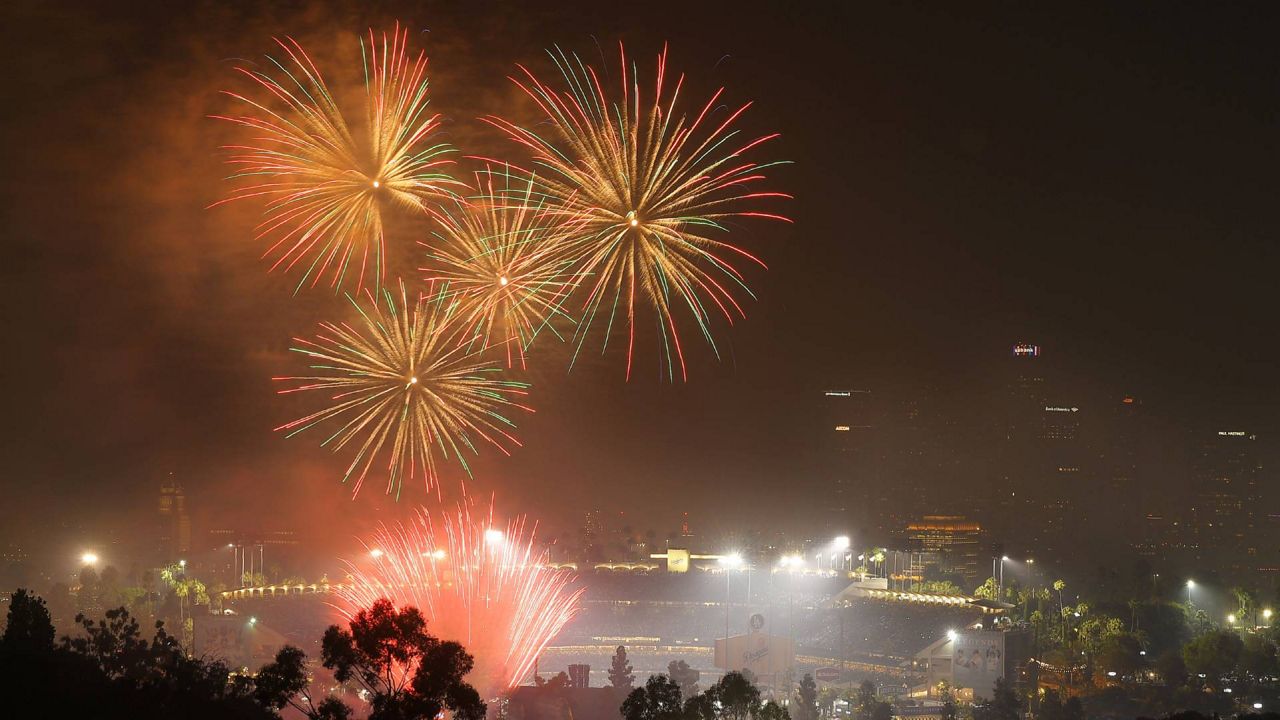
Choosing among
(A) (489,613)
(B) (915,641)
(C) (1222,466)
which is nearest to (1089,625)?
(B) (915,641)

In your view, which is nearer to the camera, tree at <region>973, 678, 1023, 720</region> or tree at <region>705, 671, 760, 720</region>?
tree at <region>705, 671, 760, 720</region>

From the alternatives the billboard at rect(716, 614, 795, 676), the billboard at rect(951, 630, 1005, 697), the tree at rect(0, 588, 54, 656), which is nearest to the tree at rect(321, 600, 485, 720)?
the tree at rect(0, 588, 54, 656)

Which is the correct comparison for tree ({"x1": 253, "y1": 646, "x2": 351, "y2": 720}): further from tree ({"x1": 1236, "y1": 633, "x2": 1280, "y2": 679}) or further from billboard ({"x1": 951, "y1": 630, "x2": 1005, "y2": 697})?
tree ({"x1": 1236, "y1": 633, "x2": 1280, "y2": 679})

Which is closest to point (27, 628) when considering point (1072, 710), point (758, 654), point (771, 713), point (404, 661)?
point (404, 661)

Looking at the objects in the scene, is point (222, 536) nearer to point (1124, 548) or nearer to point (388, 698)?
point (388, 698)

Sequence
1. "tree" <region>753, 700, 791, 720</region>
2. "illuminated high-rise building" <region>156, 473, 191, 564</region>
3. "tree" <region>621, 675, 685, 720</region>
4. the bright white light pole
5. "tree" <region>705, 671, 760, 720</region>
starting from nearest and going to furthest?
1. "tree" <region>621, 675, 685, 720</region>
2. "tree" <region>753, 700, 791, 720</region>
3. "tree" <region>705, 671, 760, 720</region>
4. "illuminated high-rise building" <region>156, 473, 191, 564</region>
5. the bright white light pole

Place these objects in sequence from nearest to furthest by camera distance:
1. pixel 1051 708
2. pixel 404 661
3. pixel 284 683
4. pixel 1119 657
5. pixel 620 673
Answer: pixel 284 683
pixel 404 661
pixel 1051 708
pixel 620 673
pixel 1119 657

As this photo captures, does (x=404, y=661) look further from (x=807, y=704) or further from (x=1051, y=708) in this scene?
(x=1051, y=708)
